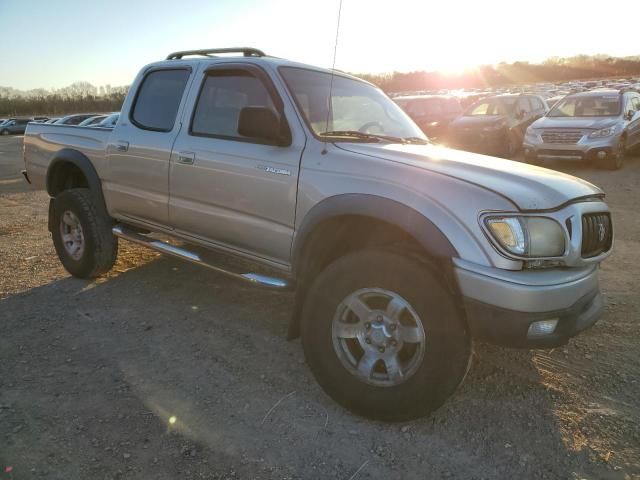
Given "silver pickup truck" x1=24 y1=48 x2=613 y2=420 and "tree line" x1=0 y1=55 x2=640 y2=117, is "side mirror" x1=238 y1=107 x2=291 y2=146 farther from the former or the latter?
"tree line" x1=0 y1=55 x2=640 y2=117

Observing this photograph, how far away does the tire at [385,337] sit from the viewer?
2438 mm

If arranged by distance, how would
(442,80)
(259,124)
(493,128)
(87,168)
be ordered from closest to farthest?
(259,124)
(87,168)
(493,128)
(442,80)

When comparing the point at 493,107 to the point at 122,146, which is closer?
the point at 122,146

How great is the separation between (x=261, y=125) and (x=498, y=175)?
1.39 m

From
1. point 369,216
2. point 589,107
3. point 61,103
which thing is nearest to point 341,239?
point 369,216

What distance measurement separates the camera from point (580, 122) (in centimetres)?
1122

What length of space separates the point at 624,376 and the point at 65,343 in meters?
3.79

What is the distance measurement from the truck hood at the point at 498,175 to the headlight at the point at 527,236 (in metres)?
0.08

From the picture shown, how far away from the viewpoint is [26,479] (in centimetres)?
226

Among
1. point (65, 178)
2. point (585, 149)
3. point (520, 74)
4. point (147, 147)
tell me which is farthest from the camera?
point (520, 74)

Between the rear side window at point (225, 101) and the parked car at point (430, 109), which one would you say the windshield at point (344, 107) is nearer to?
the rear side window at point (225, 101)

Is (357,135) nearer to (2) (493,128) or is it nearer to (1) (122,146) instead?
(1) (122,146)

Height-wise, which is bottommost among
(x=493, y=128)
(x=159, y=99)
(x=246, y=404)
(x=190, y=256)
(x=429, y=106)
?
(x=246, y=404)

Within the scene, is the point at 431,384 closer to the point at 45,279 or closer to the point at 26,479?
the point at 26,479
